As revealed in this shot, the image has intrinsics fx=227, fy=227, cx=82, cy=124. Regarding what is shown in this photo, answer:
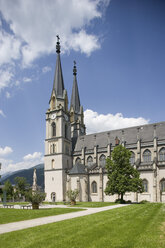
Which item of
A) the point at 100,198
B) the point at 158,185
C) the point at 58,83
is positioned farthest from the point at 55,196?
the point at 58,83

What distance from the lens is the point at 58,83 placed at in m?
69.3

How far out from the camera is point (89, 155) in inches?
2616

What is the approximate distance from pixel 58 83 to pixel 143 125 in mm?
28165

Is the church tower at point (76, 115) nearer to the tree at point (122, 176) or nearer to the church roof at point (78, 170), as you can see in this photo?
the church roof at point (78, 170)

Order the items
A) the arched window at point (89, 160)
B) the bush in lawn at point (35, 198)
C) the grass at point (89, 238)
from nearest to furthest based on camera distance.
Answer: the grass at point (89, 238) < the bush in lawn at point (35, 198) < the arched window at point (89, 160)

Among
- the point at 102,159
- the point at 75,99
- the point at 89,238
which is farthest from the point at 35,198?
the point at 75,99

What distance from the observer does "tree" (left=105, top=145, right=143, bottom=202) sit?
42062 mm

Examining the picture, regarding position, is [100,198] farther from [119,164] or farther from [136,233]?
[136,233]

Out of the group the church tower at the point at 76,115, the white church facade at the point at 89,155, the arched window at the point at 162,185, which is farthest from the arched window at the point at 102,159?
the arched window at the point at 162,185

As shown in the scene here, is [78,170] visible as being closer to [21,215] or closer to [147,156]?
[147,156]

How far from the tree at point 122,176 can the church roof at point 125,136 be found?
1632cm

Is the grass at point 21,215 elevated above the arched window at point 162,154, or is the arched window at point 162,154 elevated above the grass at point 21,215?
the arched window at point 162,154

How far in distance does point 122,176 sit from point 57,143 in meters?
27.2

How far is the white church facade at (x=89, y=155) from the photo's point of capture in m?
50.9
